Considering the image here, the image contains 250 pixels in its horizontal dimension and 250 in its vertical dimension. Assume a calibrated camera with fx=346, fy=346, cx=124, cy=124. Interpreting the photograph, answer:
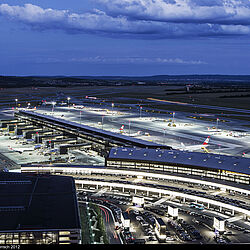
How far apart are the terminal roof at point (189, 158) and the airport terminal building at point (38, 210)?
19276 mm

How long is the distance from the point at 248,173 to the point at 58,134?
67826 millimetres

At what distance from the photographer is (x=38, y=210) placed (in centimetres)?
4119

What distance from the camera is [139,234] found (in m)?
44.2

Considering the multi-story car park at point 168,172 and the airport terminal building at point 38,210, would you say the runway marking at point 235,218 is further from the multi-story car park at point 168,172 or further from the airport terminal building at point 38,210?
the airport terminal building at point 38,210

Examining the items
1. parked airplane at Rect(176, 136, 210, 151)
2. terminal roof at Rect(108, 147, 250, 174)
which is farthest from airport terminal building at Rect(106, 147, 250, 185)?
parked airplane at Rect(176, 136, 210, 151)

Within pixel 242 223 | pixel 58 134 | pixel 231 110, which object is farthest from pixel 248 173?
pixel 231 110

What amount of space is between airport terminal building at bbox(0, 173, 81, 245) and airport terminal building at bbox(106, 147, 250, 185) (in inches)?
717

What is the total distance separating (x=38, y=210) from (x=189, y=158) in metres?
34.9

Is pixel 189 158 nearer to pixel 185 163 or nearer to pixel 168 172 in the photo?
pixel 185 163

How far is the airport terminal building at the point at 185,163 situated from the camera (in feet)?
202

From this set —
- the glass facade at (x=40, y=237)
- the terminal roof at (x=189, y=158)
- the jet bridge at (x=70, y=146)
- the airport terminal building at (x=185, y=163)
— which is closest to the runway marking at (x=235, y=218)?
the airport terminal building at (x=185, y=163)

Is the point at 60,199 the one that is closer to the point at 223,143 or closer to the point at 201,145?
the point at 201,145

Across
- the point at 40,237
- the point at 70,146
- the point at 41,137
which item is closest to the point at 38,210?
the point at 40,237

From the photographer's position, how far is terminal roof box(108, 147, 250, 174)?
6259 cm
